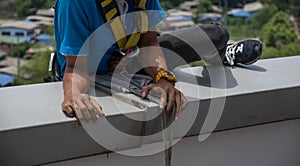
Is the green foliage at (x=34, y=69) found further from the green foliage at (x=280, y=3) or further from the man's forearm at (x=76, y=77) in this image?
the man's forearm at (x=76, y=77)

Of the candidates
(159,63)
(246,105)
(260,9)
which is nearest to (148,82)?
(159,63)

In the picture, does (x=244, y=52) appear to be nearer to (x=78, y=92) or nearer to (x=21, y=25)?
(x=78, y=92)

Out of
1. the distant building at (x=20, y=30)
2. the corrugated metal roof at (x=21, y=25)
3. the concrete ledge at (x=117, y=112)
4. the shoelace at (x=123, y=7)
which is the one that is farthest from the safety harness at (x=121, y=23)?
the corrugated metal roof at (x=21, y=25)

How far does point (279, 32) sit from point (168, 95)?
16.9 m

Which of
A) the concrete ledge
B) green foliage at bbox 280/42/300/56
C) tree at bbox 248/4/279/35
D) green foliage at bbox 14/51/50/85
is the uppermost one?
the concrete ledge

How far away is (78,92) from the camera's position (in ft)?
2.59

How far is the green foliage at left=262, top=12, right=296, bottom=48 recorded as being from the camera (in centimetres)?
1667

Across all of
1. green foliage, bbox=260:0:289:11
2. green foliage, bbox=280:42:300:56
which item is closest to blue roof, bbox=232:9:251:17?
green foliage, bbox=260:0:289:11

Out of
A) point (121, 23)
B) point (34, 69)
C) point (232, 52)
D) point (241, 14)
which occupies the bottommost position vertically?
point (34, 69)

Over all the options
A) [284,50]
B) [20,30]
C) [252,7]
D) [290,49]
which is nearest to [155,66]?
[284,50]

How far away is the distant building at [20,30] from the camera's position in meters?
15.7

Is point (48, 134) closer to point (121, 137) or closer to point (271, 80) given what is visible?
point (121, 137)

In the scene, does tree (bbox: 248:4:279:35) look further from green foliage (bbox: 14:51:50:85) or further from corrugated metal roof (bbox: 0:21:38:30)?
corrugated metal roof (bbox: 0:21:38:30)

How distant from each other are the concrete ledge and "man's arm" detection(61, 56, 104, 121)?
0.06 feet
